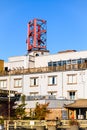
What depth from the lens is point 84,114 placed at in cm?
7988

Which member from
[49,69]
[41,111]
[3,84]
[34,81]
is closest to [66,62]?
[49,69]

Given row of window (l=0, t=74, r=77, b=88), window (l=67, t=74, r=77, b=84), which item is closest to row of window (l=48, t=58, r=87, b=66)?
window (l=67, t=74, r=77, b=84)

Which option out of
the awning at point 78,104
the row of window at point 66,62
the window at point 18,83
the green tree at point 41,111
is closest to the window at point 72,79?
the row of window at point 66,62

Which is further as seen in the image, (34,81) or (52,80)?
(34,81)

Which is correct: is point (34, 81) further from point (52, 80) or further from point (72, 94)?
point (72, 94)

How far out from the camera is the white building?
87438 mm

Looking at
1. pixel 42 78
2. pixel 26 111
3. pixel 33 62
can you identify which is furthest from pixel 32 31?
pixel 26 111

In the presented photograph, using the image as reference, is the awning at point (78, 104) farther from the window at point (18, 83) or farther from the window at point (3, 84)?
the window at point (3, 84)

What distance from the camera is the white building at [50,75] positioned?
8744 centimetres

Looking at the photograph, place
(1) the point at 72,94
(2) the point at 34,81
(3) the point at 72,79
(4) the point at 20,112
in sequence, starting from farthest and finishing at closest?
1. (2) the point at 34,81
2. (3) the point at 72,79
3. (1) the point at 72,94
4. (4) the point at 20,112

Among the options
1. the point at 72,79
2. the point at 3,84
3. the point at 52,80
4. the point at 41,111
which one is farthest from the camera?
the point at 3,84

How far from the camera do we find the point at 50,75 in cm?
9156

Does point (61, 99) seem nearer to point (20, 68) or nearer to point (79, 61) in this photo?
point (79, 61)

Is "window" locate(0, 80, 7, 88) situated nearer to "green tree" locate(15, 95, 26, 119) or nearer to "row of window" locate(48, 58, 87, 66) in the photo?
"row of window" locate(48, 58, 87, 66)
